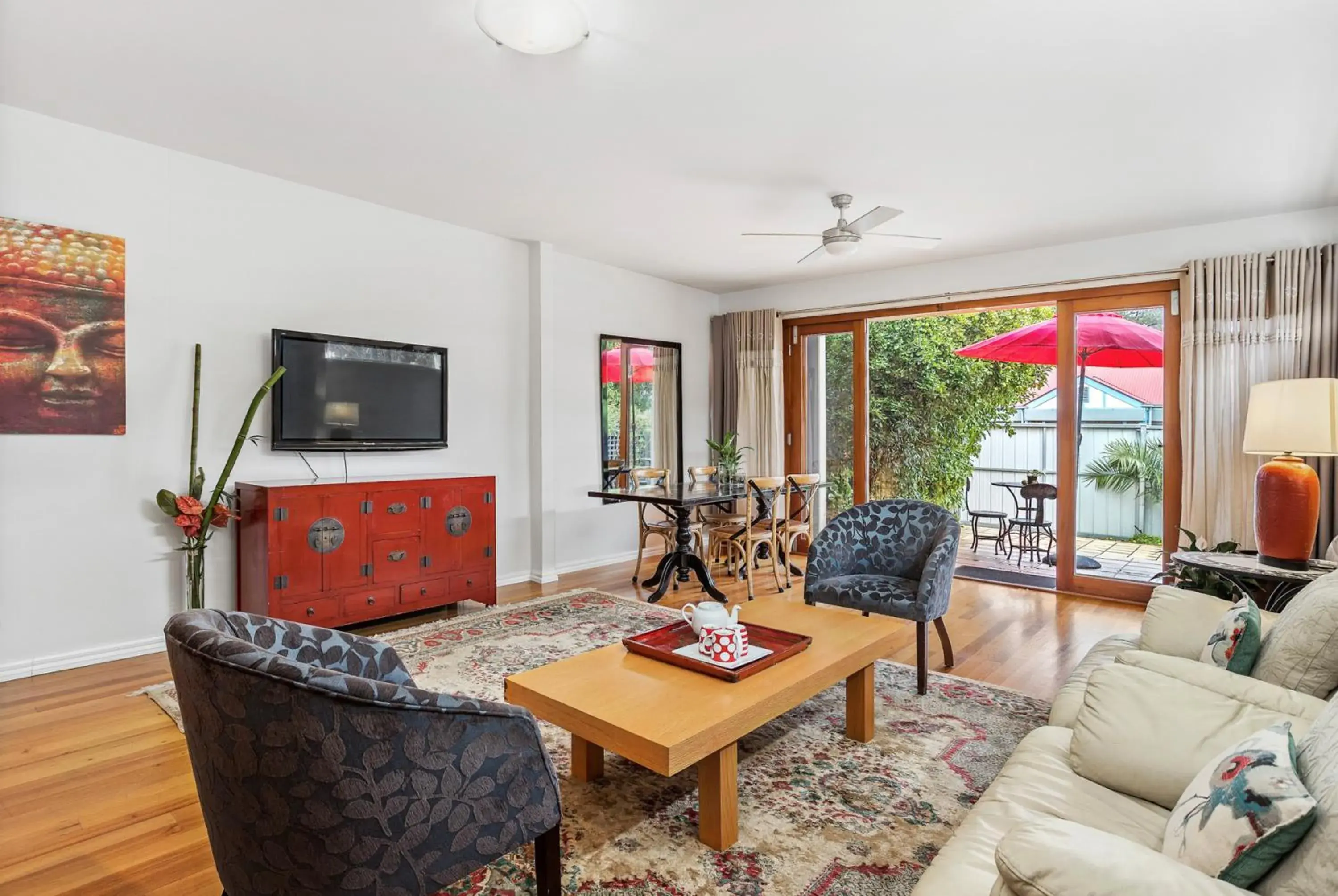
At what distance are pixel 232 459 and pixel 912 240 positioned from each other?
13.2ft

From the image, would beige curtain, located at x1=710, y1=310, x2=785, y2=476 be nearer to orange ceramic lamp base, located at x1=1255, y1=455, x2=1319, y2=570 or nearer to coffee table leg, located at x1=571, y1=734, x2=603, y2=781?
orange ceramic lamp base, located at x1=1255, y1=455, x2=1319, y2=570

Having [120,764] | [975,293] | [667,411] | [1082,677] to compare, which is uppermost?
[975,293]

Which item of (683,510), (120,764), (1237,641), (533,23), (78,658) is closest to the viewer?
(1237,641)

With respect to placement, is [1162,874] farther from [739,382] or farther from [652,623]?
[739,382]

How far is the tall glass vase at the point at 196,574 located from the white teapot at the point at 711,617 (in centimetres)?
255

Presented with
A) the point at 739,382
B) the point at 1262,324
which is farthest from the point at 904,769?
the point at 739,382

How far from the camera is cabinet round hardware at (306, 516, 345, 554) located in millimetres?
3676

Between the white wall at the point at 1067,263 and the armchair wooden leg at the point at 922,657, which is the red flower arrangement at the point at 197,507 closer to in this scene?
the armchair wooden leg at the point at 922,657

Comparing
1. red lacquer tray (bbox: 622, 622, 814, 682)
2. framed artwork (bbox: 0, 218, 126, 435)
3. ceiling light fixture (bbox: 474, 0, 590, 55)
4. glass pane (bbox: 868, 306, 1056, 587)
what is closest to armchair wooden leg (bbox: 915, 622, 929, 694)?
red lacquer tray (bbox: 622, 622, 814, 682)

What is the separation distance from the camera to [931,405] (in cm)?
757

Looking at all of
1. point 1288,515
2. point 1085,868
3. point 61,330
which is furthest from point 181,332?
point 1288,515

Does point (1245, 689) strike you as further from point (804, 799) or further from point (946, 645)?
point (946, 645)

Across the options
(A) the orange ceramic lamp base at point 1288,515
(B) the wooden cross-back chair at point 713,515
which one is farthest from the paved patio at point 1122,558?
(A) the orange ceramic lamp base at point 1288,515

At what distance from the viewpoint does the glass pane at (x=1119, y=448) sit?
499 cm
